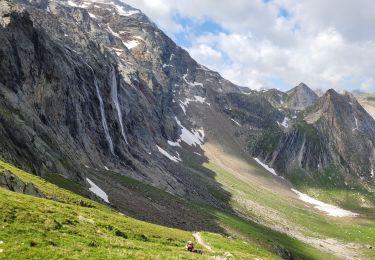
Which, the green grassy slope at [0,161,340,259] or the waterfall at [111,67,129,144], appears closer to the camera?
the green grassy slope at [0,161,340,259]

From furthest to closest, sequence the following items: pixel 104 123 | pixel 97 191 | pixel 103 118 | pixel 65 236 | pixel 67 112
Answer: pixel 103 118 < pixel 104 123 < pixel 67 112 < pixel 97 191 < pixel 65 236

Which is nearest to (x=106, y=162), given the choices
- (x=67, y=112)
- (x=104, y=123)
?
(x=67, y=112)

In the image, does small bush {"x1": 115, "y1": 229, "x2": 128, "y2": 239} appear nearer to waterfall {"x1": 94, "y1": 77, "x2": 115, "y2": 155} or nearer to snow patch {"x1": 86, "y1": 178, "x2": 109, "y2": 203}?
snow patch {"x1": 86, "y1": 178, "x2": 109, "y2": 203}

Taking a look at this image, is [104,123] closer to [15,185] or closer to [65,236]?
[15,185]

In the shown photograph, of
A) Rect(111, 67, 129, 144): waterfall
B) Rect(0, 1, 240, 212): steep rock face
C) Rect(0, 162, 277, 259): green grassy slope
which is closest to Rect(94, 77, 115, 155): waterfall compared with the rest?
Rect(0, 1, 240, 212): steep rock face

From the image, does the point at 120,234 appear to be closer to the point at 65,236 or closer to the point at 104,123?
the point at 65,236

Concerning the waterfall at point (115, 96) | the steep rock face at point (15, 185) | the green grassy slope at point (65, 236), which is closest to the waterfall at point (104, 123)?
the waterfall at point (115, 96)

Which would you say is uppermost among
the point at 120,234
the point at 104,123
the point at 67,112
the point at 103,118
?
the point at 103,118

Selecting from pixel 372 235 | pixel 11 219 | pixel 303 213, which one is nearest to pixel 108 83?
pixel 303 213

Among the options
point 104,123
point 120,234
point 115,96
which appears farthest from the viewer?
point 115,96

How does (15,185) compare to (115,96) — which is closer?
(15,185)

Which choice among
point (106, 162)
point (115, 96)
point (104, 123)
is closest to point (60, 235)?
point (106, 162)

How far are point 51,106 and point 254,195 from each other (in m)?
103

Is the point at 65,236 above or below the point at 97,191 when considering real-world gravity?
above
